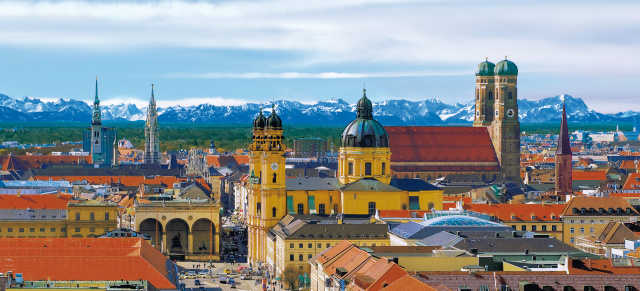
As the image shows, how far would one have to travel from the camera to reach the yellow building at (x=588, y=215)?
139375mm

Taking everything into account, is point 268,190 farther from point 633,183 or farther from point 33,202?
point 633,183

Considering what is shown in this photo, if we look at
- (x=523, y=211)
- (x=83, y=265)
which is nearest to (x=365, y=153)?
(x=523, y=211)

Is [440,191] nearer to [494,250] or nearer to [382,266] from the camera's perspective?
[494,250]

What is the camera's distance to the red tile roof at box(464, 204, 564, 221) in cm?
14012

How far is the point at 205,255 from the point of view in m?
152

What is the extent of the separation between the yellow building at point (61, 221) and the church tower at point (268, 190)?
1506cm

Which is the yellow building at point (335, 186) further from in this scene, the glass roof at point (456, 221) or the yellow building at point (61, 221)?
the glass roof at point (456, 221)

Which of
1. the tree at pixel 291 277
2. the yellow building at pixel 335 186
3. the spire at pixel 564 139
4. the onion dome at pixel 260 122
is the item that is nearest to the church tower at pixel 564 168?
the spire at pixel 564 139

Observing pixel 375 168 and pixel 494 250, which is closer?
pixel 494 250

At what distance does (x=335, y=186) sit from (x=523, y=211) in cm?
2007

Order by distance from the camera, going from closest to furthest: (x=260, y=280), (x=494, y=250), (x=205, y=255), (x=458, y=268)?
1. (x=458, y=268)
2. (x=494, y=250)
3. (x=260, y=280)
4. (x=205, y=255)

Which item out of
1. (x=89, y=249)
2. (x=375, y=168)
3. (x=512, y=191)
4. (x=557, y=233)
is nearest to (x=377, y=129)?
(x=375, y=168)

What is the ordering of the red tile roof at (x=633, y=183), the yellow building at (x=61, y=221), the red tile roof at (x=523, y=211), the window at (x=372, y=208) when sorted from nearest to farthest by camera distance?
the red tile roof at (x=523, y=211)
the window at (x=372, y=208)
the yellow building at (x=61, y=221)
the red tile roof at (x=633, y=183)

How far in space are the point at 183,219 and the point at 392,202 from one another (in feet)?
80.2
